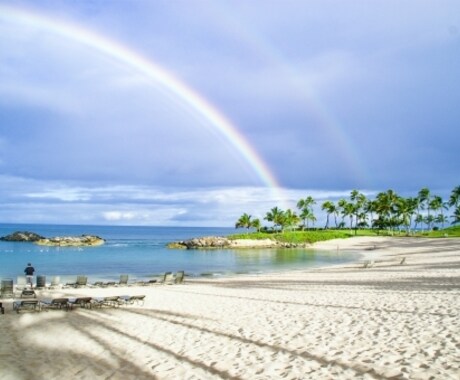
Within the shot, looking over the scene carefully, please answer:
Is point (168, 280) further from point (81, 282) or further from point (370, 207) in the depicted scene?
point (370, 207)

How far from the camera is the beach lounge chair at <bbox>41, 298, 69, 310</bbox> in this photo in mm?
19703

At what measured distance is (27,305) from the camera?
20.2 meters

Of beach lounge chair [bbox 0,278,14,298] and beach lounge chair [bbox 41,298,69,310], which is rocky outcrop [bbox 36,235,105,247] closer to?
beach lounge chair [bbox 0,278,14,298]

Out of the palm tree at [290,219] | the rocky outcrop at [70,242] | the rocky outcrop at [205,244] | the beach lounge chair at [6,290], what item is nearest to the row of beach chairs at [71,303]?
the beach lounge chair at [6,290]

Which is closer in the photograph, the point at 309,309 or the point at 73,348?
the point at 73,348

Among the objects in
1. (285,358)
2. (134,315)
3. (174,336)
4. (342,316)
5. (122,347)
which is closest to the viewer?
(285,358)

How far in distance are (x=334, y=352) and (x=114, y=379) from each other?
4.89m

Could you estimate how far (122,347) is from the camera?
1301 centimetres

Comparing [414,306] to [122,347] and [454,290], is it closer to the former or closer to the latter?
[454,290]

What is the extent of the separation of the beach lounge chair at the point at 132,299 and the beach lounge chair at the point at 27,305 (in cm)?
347

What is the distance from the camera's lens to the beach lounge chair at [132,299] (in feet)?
70.2

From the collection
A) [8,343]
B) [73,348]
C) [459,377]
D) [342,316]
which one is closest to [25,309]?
[8,343]

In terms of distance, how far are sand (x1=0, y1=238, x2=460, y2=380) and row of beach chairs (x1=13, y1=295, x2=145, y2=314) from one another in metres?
0.58

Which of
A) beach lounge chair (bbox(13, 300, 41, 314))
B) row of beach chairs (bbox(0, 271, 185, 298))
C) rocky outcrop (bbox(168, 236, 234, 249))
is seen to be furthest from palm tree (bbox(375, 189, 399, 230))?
beach lounge chair (bbox(13, 300, 41, 314))
